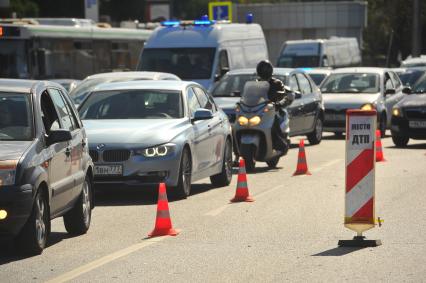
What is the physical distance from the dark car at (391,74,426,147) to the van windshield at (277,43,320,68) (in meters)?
21.2

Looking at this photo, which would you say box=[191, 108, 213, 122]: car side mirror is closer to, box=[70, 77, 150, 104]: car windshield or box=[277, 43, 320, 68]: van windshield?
box=[70, 77, 150, 104]: car windshield

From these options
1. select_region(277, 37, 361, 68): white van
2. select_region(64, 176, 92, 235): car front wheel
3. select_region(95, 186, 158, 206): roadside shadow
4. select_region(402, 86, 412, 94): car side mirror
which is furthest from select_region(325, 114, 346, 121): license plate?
select_region(64, 176, 92, 235): car front wheel

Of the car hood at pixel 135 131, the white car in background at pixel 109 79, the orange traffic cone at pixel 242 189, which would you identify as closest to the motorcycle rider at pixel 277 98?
the white car in background at pixel 109 79

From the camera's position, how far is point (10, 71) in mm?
34094

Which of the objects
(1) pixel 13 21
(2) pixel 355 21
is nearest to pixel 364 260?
(1) pixel 13 21

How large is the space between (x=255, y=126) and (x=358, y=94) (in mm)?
10618

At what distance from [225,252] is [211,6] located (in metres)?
38.7

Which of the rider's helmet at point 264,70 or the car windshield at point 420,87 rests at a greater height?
the rider's helmet at point 264,70

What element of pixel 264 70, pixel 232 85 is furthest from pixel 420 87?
pixel 264 70

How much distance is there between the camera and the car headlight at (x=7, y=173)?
34.6 ft

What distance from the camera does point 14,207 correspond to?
10477 millimetres

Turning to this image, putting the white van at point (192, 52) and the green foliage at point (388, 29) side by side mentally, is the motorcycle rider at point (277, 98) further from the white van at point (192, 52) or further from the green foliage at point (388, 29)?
the green foliage at point (388, 29)

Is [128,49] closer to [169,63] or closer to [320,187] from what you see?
[169,63]

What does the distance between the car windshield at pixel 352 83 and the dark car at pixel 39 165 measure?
19.4m
